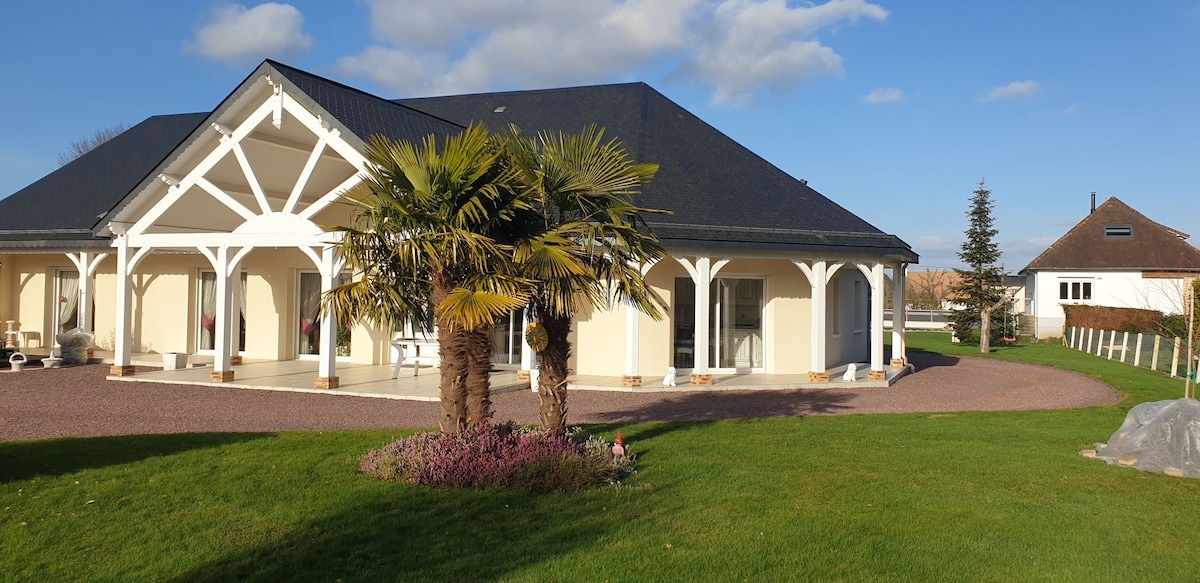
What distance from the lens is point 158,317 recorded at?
20125 millimetres

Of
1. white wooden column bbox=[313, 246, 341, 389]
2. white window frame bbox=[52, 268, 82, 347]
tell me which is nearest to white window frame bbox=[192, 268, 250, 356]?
white window frame bbox=[52, 268, 82, 347]

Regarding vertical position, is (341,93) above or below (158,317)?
above

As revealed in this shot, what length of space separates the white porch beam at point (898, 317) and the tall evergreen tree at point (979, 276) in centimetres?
1287

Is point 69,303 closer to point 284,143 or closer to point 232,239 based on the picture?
point 232,239

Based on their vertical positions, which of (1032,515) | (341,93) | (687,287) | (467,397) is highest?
(341,93)

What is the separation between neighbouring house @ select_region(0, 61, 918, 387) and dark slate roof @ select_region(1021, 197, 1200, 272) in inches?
898

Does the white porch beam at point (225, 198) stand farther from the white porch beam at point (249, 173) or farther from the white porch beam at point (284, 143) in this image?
the white porch beam at point (284, 143)

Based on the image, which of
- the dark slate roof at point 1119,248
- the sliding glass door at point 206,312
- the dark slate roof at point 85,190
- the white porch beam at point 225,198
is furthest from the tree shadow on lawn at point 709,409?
the dark slate roof at point 1119,248

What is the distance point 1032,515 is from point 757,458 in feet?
8.86

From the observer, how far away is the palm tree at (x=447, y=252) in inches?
278

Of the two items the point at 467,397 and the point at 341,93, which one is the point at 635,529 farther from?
the point at 341,93

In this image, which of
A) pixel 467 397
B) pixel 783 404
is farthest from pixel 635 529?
pixel 783 404

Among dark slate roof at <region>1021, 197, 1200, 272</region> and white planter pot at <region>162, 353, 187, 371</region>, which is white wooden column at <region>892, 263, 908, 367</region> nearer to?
white planter pot at <region>162, 353, 187, 371</region>

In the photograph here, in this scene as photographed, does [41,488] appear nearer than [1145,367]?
Yes
